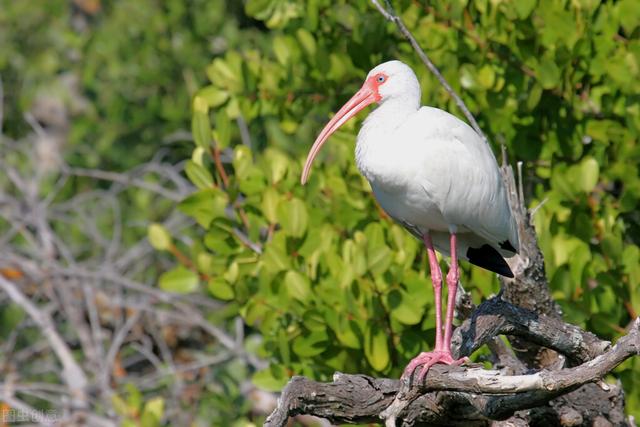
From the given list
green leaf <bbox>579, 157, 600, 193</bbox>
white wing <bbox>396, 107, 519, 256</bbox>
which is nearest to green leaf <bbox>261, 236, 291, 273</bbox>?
white wing <bbox>396, 107, 519, 256</bbox>

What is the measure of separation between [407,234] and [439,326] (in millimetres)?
1108

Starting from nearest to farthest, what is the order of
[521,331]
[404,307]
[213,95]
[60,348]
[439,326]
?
[521,331]
[439,326]
[404,307]
[213,95]
[60,348]

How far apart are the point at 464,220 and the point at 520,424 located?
35.0 inches

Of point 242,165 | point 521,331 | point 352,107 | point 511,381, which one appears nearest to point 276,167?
point 242,165

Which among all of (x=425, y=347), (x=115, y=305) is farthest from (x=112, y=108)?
(x=425, y=347)

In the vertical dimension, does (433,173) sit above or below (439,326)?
above

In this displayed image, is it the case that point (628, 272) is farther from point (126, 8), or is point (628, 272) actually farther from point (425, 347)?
point (126, 8)

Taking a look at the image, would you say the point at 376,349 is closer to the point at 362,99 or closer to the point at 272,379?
the point at 272,379

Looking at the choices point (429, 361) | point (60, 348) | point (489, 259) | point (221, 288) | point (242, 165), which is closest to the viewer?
point (429, 361)

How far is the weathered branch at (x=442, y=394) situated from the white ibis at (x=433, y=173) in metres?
0.27

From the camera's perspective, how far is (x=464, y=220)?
461cm

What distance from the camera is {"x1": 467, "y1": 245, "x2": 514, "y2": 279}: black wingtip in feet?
15.0

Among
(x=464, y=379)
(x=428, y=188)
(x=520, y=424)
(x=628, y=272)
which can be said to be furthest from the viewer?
(x=628, y=272)

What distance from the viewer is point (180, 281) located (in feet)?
19.2
